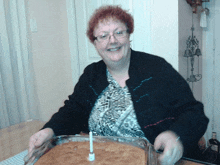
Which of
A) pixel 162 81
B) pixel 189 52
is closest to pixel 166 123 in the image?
pixel 162 81

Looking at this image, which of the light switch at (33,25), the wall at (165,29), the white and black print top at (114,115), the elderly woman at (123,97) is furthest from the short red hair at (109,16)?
the light switch at (33,25)

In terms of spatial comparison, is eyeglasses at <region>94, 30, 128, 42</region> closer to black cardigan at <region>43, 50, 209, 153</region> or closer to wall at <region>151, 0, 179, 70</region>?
black cardigan at <region>43, 50, 209, 153</region>

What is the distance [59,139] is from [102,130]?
280mm

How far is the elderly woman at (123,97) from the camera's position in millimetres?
1030

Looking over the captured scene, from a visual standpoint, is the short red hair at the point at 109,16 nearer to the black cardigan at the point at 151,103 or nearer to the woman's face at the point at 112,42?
the woman's face at the point at 112,42

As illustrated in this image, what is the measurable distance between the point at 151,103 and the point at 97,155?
0.42 m

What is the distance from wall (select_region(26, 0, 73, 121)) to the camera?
2402 millimetres

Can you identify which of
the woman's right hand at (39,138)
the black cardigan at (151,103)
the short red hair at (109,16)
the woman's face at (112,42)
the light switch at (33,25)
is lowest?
the woman's right hand at (39,138)

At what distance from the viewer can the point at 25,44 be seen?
2.20m

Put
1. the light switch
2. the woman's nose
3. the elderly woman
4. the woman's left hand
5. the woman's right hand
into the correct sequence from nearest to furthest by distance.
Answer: the woman's left hand → the woman's right hand → the elderly woman → the woman's nose → the light switch

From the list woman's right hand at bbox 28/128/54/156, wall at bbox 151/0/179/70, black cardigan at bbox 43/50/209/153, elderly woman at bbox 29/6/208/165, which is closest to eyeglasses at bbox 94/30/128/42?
elderly woman at bbox 29/6/208/165

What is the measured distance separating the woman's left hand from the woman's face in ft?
1.71

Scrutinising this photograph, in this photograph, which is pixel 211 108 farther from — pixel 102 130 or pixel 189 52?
pixel 102 130

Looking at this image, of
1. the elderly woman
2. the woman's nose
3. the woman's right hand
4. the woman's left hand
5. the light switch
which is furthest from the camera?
the light switch
